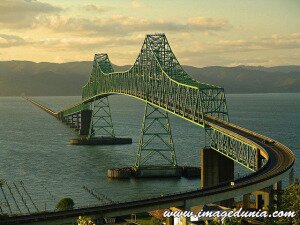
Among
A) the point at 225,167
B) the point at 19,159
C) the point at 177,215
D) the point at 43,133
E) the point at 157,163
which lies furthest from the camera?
the point at 43,133

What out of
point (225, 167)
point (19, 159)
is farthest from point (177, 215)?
point (19, 159)

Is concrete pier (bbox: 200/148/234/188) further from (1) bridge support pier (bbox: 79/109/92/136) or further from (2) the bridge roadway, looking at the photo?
(1) bridge support pier (bbox: 79/109/92/136)

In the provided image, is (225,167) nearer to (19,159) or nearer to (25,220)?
(25,220)

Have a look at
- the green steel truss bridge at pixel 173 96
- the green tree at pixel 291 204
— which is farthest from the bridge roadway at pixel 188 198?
the green steel truss bridge at pixel 173 96

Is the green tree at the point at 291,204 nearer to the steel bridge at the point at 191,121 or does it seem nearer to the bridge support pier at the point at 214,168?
the steel bridge at the point at 191,121

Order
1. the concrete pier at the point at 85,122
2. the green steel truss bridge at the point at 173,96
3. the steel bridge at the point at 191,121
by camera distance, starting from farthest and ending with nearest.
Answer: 1. the concrete pier at the point at 85,122
2. the green steel truss bridge at the point at 173,96
3. the steel bridge at the point at 191,121
